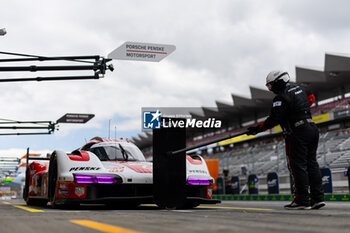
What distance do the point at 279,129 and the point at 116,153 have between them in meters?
30.8

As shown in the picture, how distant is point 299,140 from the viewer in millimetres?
4766

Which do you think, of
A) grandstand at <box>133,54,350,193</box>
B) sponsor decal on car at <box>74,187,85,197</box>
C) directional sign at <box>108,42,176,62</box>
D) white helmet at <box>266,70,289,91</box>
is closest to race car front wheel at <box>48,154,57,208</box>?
sponsor decal on car at <box>74,187,85,197</box>

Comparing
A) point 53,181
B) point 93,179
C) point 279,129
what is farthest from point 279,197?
point 279,129

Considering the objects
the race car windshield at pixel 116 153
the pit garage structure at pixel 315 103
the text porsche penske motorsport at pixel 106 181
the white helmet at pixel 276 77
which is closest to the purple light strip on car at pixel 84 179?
the text porsche penske motorsport at pixel 106 181

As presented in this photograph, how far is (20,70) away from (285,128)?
30.5 ft

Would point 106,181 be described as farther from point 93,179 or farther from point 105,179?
point 93,179

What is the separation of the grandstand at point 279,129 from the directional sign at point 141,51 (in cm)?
811

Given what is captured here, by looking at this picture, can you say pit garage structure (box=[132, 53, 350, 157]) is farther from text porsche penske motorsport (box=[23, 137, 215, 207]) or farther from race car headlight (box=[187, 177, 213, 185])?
text porsche penske motorsport (box=[23, 137, 215, 207])

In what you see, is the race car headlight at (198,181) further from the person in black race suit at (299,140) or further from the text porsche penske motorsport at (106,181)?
the person in black race suit at (299,140)

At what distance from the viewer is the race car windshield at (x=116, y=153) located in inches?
261

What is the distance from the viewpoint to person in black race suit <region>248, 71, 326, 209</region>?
4.75 metres

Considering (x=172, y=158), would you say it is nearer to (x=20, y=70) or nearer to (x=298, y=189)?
(x=298, y=189)

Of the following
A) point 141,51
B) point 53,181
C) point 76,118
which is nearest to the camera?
point 53,181

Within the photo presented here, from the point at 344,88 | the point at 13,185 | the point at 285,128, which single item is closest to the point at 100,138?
the point at 285,128
